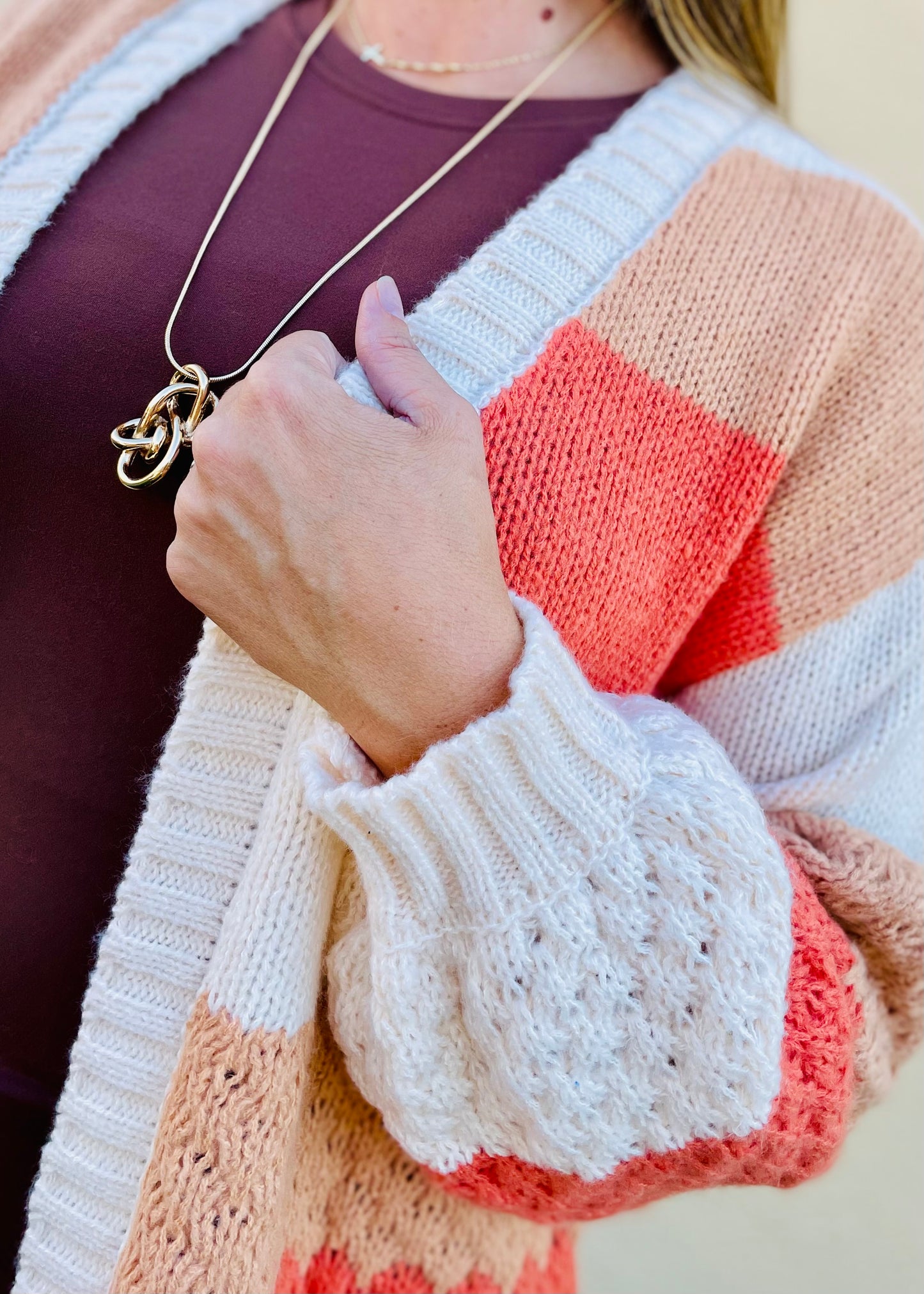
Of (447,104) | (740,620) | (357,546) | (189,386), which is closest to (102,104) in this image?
(447,104)

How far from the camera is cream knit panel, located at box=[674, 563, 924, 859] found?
73 cm

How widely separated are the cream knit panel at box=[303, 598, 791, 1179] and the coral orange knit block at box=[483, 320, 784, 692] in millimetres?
80

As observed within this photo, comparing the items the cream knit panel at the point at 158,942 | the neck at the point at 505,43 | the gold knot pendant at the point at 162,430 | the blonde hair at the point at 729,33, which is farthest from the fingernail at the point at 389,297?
the blonde hair at the point at 729,33

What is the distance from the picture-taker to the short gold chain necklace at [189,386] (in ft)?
2.07

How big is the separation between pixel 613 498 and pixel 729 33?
0.60 metres

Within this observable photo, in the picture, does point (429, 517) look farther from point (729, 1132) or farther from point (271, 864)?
point (729, 1132)

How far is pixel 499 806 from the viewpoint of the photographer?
1.86 ft

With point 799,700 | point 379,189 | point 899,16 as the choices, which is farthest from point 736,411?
point 899,16

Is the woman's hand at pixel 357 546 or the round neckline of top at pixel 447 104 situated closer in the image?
the woman's hand at pixel 357 546

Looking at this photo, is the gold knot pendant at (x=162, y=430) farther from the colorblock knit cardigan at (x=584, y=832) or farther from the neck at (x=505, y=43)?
the neck at (x=505, y=43)

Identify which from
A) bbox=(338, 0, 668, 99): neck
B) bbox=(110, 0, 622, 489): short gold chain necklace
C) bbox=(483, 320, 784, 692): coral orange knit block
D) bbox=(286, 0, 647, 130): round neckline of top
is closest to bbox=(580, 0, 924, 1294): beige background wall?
bbox=(338, 0, 668, 99): neck

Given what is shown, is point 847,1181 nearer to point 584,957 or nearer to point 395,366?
point 584,957

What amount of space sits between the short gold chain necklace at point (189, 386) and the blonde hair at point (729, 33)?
197 mm

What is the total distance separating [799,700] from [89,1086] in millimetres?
584
